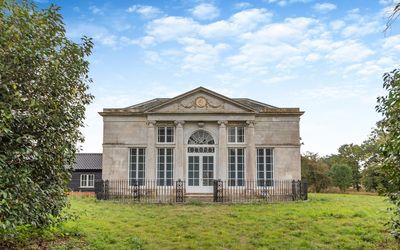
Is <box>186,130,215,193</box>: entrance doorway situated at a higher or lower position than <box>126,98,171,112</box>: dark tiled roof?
lower

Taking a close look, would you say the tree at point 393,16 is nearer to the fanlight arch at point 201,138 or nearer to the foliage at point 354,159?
the fanlight arch at point 201,138

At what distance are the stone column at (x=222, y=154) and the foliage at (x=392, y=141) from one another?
50.2 ft

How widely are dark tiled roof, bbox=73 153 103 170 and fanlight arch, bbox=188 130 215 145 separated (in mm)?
13850

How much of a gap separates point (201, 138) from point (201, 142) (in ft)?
0.86

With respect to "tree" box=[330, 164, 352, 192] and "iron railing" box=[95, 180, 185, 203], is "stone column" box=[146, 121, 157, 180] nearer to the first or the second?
"iron railing" box=[95, 180, 185, 203]

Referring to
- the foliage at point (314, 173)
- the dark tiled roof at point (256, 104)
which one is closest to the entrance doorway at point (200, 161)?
the dark tiled roof at point (256, 104)

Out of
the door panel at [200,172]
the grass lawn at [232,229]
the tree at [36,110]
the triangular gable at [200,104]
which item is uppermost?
the triangular gable at [200,104]

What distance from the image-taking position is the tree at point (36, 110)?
19.7ft

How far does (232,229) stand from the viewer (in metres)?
10.6

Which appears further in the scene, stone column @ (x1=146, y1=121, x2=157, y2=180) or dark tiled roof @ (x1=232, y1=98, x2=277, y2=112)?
dark tiled roof @ (x1=232, y1=98, x2=277, y2=112)

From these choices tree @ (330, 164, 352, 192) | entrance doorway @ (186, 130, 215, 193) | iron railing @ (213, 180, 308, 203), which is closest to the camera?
iron railing @ (213, 180, 308, 203)

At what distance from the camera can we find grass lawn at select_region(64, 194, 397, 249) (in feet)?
28.9

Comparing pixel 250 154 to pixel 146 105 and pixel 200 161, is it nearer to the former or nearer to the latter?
pixel 200 161

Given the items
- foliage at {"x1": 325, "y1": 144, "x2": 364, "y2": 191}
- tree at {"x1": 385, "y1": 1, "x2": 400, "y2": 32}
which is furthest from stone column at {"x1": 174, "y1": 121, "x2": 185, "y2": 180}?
foliage at {"x1": 325, "y1": 144, "x2": 364, "y2": 191}
